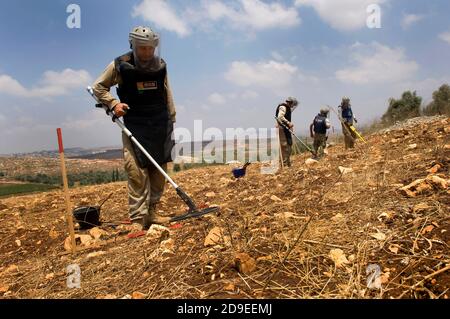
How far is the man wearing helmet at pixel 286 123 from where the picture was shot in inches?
305

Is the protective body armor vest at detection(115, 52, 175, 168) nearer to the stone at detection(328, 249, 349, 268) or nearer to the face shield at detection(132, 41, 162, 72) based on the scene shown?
the face shield at detection(132, 41, 162, 72)

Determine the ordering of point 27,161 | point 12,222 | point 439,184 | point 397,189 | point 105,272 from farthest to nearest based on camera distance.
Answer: point 27,161 < point 12,222 < point 397,189 < point 439,184 < point 105,272

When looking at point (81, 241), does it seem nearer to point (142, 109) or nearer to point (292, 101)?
point (142, 109)

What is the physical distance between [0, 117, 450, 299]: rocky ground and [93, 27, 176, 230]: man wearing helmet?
1.36 feet

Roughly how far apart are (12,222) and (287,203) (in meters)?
3.72

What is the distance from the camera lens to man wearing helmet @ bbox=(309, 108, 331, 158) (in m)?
8.92

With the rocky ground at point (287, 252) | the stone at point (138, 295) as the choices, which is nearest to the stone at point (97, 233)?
the rocky ground at point (287, 252)

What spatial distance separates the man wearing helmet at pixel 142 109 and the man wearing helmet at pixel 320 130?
19.1ft

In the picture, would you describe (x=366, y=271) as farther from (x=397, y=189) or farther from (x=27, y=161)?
(x=27, y=161)

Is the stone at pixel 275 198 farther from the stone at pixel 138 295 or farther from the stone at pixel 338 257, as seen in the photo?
the stone at pixel 138 295

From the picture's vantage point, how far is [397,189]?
9.55 feet

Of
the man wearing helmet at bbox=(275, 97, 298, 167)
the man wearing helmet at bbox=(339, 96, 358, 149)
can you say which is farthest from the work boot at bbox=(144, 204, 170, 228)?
the man wearing helmet at bbox=(339, 96, 358, 149)

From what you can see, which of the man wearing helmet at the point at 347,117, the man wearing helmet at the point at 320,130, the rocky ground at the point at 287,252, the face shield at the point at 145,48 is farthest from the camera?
the man wearing helmet at the point at 347,117
